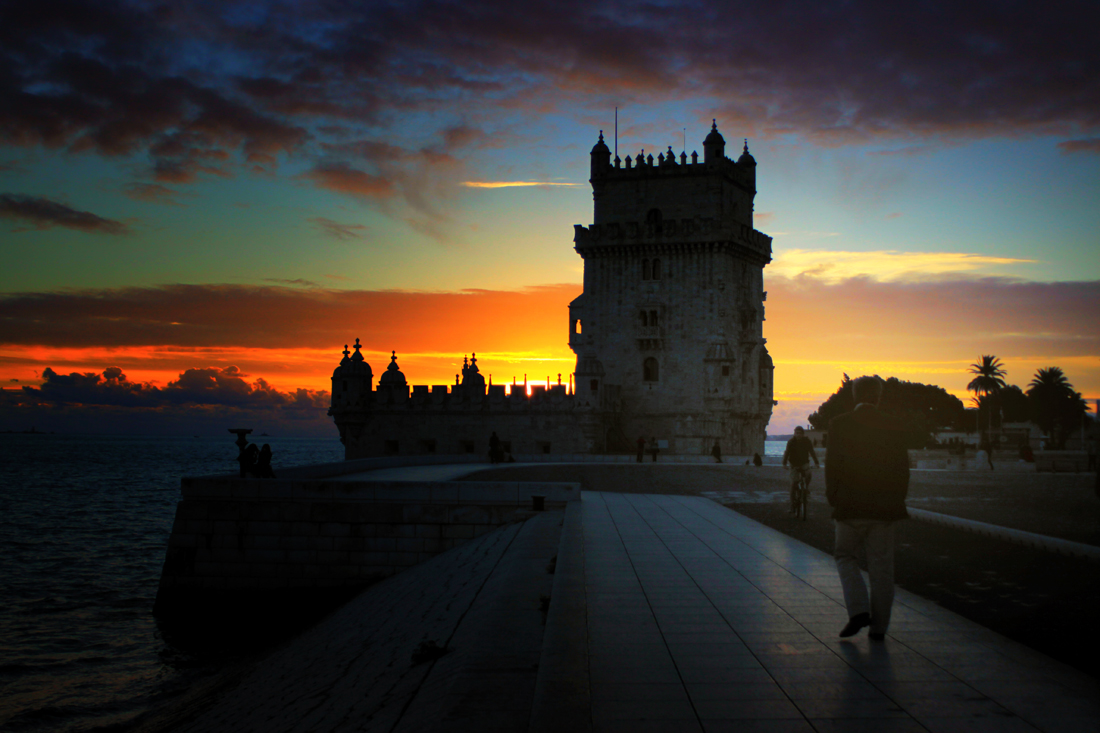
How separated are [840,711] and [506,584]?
4809 millimetres

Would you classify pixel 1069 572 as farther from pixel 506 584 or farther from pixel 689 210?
pixel 689 210

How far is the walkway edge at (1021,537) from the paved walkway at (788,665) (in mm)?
3651

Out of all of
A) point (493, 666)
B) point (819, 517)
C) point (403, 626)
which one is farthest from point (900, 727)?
point (819, 517)

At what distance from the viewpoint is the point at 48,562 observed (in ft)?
94.8

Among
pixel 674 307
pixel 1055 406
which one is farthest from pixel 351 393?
pixel 1055 406

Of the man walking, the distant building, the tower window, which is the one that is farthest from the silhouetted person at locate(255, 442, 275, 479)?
the tower window

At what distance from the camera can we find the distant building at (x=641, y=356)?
147 ft

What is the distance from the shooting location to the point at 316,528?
18.4m

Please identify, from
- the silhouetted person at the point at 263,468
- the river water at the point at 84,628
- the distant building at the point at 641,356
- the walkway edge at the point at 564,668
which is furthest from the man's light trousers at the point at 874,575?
the distant building at the point at 641,356

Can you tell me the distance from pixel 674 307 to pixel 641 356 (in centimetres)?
350

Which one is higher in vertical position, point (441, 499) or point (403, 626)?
point (441, 499)

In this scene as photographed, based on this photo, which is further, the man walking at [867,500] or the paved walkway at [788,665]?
the man walking at [867,500]

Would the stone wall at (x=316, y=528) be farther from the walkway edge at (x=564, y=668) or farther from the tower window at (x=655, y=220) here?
the tower window at (x=655, y=220)

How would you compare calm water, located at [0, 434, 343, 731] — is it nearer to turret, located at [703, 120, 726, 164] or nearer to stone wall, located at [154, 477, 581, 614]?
stone wall, located at [154, 477, 581, 614]
